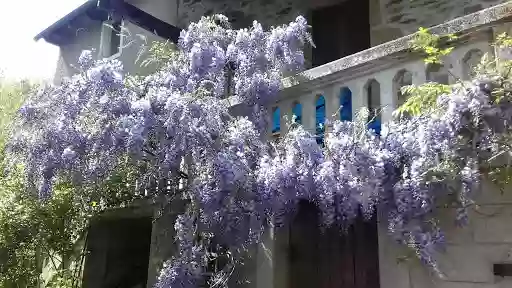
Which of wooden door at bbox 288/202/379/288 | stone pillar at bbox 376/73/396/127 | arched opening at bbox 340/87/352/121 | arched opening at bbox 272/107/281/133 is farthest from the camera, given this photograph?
arched opening at bbox 340/87/352/121

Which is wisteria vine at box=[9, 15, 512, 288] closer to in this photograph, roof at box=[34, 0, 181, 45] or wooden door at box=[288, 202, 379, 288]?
wooden door at box=[288, 202, 379, 288]

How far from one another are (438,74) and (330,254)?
1.64m

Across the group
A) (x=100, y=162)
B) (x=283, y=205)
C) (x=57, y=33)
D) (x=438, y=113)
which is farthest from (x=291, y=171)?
(x=57, y=33)

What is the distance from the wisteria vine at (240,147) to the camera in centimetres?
310

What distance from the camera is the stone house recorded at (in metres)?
3.15

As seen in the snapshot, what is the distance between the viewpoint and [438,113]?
315 centimetres

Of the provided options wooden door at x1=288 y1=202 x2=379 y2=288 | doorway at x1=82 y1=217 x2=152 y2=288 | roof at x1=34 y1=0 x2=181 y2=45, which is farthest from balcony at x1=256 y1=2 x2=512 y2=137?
roof at x1=34 y1=0 x2=181 y2=45

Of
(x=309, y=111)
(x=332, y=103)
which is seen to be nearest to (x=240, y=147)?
(x=309, y=111)

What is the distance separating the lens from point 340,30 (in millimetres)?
6023

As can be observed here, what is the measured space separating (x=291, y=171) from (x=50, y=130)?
7.34 feet

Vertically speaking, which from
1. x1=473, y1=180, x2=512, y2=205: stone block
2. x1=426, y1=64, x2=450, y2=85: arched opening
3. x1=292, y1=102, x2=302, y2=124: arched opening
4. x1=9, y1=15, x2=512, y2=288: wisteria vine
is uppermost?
x1=292, y1=102, x2=302, y2=124: arched opening

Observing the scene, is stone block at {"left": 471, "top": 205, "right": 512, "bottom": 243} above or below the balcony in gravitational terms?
below

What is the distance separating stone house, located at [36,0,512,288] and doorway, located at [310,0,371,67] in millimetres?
13

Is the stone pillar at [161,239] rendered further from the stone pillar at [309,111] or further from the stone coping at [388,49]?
the stone coping at [388,49]
